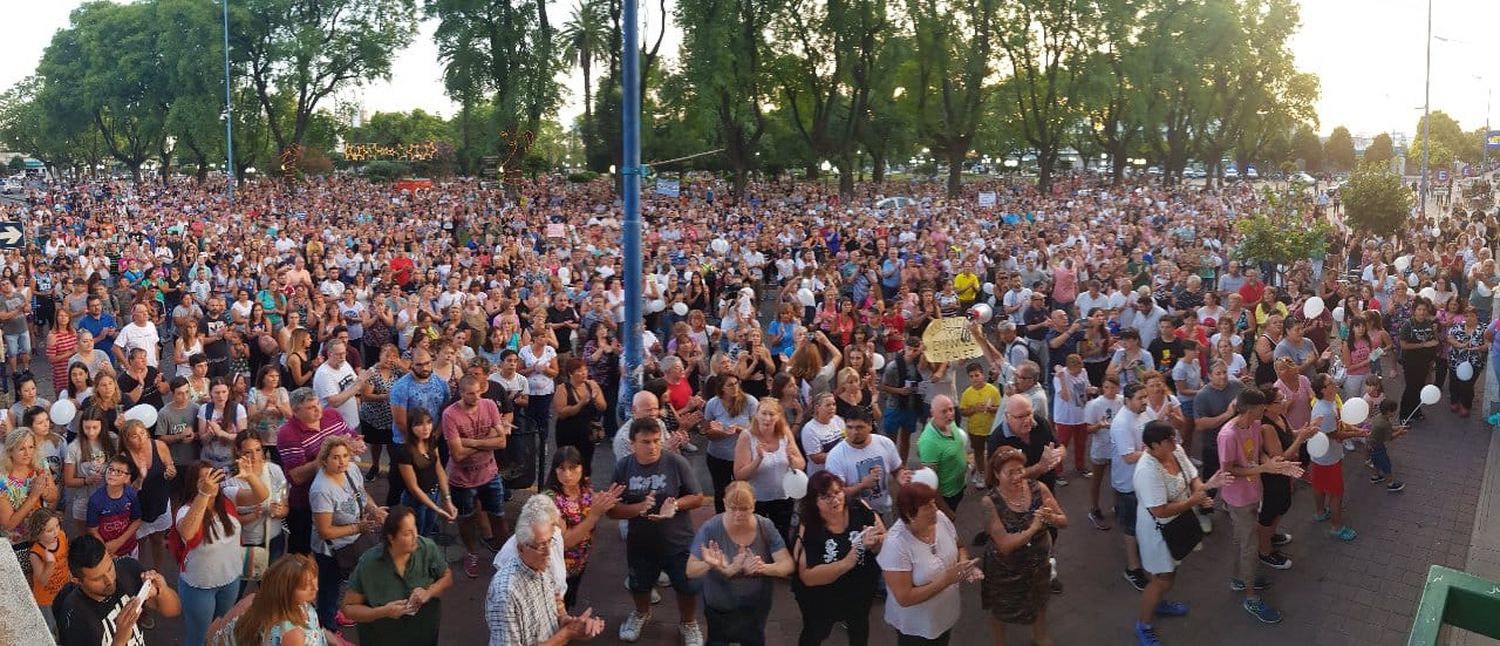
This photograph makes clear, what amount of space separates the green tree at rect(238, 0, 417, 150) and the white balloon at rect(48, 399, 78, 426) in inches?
1532

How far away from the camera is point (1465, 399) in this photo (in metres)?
11.6

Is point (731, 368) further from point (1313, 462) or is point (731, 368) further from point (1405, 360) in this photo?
point (1405, 360)

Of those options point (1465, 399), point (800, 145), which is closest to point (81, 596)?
point (1465, 399)

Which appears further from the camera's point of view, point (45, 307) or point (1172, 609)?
point (45, 307)

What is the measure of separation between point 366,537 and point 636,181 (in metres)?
3.45

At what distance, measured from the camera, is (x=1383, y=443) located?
8.98 m

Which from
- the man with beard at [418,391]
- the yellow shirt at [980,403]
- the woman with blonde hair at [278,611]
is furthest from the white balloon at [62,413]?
the yellow shirt at [980,403]

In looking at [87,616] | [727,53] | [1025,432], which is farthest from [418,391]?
[727,53]

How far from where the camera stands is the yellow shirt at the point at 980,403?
7.90 meters

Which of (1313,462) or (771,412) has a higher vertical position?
(771,412)

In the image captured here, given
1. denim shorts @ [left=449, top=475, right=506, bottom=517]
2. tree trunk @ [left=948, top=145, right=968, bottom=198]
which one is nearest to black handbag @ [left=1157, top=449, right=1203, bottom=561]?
denim shorts @ [left=449, top=475, right=506, bottom=517]

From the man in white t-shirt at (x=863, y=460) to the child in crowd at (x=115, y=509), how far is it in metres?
4.09

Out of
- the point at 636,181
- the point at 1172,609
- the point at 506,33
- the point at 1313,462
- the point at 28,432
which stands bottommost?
the point at 1172,609

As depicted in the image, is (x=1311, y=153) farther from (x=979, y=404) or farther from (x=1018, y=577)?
(x=1018, y=577)
